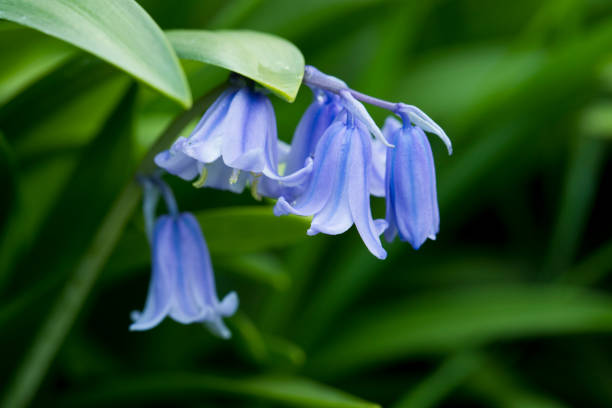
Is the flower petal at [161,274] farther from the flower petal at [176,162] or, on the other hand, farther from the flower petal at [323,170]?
the flower petal at [323,170]

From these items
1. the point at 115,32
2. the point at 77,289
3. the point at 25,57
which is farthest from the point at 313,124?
the point at 25,57

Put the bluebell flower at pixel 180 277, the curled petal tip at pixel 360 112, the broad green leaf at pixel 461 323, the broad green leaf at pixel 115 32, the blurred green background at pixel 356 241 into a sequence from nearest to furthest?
the broad green leaf at pixel 115 32 < the curled petal tip at pixel 360 112 < the bluebell flower at pixel 180 277 < the blurred green background at pixel 356 241 < the broad green leaf at pixel 461 323

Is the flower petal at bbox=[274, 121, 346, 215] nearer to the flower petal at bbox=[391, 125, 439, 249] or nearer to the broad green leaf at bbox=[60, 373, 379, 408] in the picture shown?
the flower petal at bbox=[391, 125, 439, 249]

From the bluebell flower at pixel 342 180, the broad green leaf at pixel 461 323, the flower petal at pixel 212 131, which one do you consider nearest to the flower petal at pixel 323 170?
the bluebell flower at pixel 342 180

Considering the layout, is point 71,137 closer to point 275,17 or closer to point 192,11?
point 192,11

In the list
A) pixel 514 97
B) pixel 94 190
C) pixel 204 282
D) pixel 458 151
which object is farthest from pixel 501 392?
pixel 94 190
